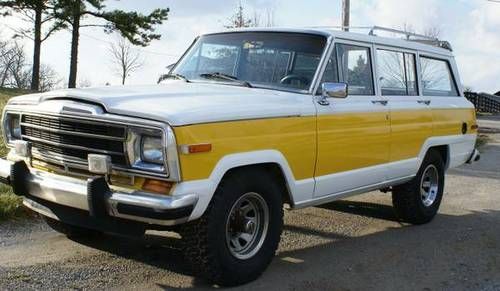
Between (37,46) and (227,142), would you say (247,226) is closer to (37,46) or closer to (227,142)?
(227,142)

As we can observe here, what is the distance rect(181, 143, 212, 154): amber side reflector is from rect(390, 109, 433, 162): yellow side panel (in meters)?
2.70

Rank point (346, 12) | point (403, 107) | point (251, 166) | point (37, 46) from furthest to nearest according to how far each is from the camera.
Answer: point (37, 46), point (346, 12), point (403, 107), point (251, 166)

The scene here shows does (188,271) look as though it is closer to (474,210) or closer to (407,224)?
(407,224)

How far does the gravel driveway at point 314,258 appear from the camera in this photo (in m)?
4.90

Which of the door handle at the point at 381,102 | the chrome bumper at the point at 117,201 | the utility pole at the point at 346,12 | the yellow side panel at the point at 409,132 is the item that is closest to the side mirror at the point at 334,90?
the door handle at the point at 381,102

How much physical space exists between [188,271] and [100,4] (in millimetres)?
25841

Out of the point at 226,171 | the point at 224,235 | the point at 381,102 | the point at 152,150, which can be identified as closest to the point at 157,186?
the point at 152,150

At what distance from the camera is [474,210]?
8.24 m

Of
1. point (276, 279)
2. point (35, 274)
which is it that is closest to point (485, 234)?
point (276, 279)

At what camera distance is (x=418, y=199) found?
717 centimetres

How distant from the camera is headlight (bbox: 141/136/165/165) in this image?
416cm

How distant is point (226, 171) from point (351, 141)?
1.70 m

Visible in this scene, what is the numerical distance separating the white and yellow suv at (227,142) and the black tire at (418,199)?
300mm

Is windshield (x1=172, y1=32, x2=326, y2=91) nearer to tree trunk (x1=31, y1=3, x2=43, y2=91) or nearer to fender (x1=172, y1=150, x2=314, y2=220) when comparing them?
fender (x1=172, y1=150, x2=314, y2=220)
